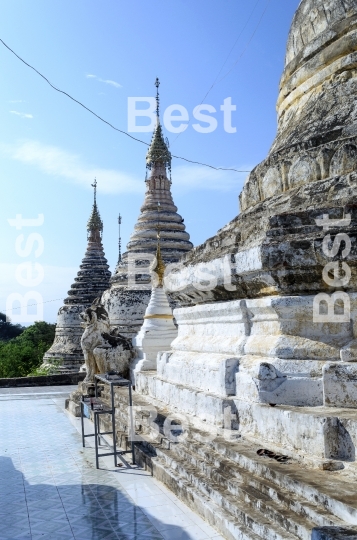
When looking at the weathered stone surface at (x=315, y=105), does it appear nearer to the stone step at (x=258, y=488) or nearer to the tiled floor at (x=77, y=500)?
the stone step at (x=258, y=488)

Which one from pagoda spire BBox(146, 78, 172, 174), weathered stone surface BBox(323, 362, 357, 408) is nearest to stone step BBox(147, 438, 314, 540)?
weathered stone surface BBox(323, 362, 357, 408)

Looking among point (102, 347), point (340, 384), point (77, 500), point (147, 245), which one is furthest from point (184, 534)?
point (147, 245)

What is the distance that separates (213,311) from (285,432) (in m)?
1.94

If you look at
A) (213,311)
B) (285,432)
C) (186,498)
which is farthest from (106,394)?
(285,432)

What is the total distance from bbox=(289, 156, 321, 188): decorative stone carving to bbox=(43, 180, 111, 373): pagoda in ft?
59.1

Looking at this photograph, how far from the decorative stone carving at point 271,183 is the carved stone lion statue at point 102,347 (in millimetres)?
4888

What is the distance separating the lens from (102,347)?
10.0 metres

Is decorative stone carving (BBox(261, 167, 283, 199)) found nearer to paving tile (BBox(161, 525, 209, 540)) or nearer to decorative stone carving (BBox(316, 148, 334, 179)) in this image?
decorative stone carving (BBox(316, 148, 334, 179))

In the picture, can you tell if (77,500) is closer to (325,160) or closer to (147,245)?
(325,160)

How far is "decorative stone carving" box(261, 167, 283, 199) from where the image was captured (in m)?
5.58

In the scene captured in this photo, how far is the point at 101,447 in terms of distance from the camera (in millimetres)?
6727

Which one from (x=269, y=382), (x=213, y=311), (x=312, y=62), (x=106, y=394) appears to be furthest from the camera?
(x=106, y=394)

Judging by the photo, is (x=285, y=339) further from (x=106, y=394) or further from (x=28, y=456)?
(x=106, y=394)

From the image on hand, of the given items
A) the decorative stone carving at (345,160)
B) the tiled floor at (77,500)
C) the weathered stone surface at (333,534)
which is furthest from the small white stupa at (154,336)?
the weathered stone surface at (333,534)
